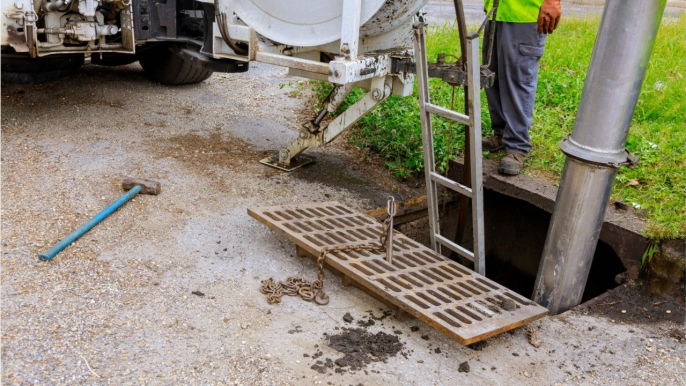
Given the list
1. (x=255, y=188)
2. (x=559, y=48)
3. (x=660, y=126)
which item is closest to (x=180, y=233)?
(x=255, y=188)

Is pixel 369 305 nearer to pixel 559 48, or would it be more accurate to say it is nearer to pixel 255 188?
pixel 255 188

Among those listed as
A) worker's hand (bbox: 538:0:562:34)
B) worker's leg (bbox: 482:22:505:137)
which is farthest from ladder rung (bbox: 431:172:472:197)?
worker's hand (bbox: 538:0:562:34)

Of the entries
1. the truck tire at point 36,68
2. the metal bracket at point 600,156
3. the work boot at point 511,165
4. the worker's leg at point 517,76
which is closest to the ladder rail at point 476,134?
the metal bracket at point 600,156

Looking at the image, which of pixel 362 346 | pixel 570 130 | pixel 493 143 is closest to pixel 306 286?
pixel 362 346

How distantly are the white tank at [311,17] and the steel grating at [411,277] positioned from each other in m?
1.13

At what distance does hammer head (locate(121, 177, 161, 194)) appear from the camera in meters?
3.88

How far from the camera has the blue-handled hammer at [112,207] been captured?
3146 mm

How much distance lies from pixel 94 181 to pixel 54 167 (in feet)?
1.17

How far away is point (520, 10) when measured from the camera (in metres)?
4.09

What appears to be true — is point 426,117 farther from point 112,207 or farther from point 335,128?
point 112,207

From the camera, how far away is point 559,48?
272 inches

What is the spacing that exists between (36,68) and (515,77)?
3.96 meters

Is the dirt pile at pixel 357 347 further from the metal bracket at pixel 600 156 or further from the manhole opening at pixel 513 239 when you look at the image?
the manhole opening at pixel 513 239

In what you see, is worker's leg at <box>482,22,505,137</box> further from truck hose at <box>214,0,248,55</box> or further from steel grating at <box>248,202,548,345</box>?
truck hose at <box>214,0,248,55</box>
